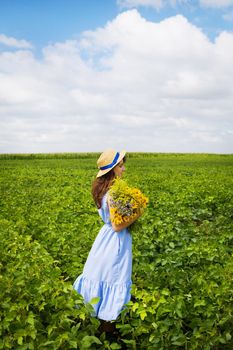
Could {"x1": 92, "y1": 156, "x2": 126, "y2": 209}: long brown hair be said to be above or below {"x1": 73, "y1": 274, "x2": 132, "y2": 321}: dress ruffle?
above

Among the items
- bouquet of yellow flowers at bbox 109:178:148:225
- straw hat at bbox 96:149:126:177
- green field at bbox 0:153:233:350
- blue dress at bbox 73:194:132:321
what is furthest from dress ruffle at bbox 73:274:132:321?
straw hat at bbox 96:149:126:177

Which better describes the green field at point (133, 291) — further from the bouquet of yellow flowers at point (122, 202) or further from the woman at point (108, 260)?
the bouquet of yellow flowers at point (122, 202)

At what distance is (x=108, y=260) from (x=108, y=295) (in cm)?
34

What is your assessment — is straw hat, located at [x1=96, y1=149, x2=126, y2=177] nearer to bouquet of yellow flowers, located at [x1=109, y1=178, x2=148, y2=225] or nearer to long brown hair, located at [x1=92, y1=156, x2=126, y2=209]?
long brown hair, located at [x1=92, y1=156, x2=126, y2=209]

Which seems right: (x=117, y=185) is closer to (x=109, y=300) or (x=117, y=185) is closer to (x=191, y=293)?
(x=109, y=300)

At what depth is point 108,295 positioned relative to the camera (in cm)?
403

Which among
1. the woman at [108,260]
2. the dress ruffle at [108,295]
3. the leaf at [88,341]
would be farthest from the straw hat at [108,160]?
the leaf at [88,341]

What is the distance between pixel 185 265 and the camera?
6.00 m

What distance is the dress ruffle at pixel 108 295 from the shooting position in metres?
3.96

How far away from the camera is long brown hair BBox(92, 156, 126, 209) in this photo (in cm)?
412

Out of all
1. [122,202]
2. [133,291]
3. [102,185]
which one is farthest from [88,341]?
[102,185]

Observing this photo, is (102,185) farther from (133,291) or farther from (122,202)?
(133,291)

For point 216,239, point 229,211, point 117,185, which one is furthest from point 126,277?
point 229,211

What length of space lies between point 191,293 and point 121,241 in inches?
44.6
